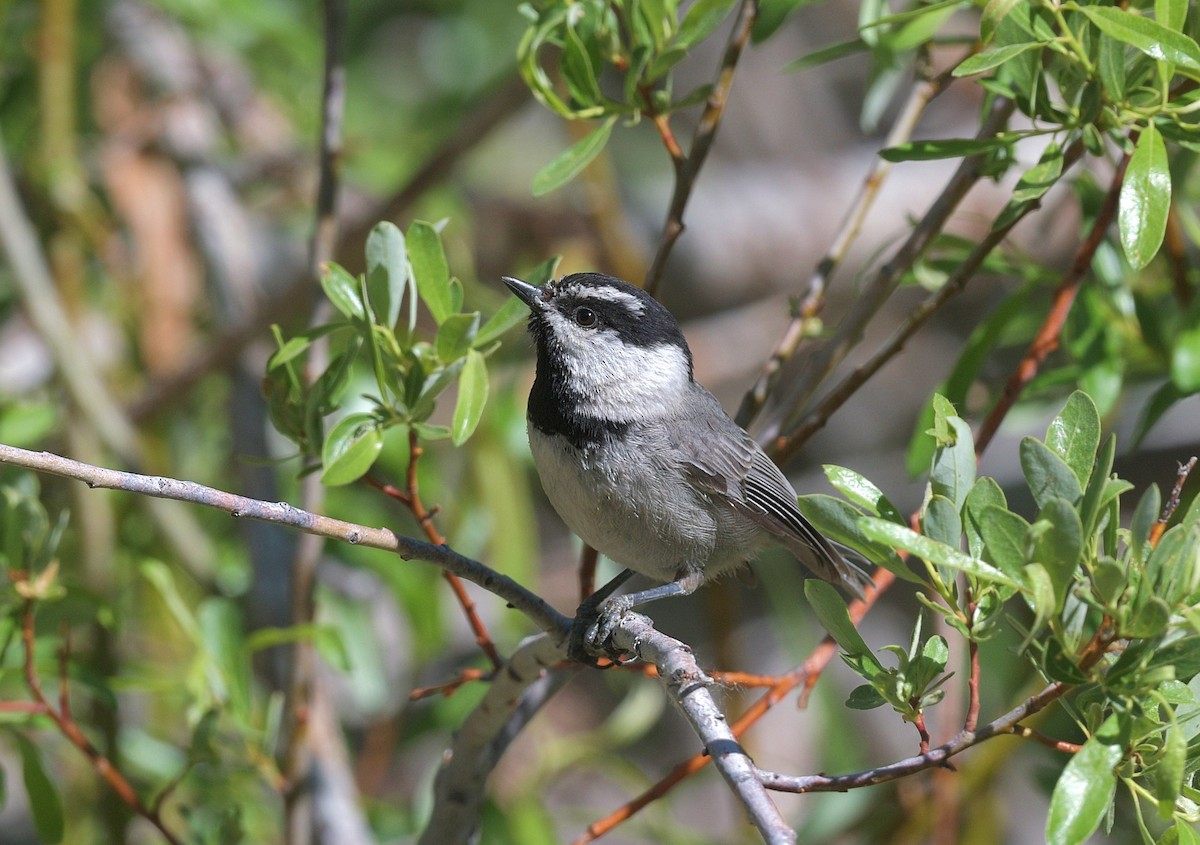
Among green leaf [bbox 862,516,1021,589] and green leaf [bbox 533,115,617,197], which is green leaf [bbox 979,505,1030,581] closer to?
green leaf [bbox 862,516,1021,589]

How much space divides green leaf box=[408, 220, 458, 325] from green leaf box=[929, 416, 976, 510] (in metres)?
0.81

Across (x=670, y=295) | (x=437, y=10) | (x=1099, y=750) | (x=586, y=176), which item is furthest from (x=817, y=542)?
(x=437, y=10)

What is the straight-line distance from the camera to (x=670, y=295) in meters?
5.09

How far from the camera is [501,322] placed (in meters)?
1.94

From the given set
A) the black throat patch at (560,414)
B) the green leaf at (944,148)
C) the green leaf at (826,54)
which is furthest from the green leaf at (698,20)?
the black throat patch at (560,414)

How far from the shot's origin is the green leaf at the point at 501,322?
6.25ft

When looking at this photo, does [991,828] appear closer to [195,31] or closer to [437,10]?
[195,31]

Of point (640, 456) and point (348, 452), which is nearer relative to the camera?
point (348, 452)

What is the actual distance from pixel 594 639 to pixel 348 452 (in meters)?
0.62

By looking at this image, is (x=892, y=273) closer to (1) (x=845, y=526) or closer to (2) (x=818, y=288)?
(2) (x=818, y=288)

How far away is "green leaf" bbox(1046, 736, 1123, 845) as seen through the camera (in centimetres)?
131

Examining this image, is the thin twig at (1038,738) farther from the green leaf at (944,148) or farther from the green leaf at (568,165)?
the green leaf at (568,165)

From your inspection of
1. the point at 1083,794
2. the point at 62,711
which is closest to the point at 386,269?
the point at 62,711

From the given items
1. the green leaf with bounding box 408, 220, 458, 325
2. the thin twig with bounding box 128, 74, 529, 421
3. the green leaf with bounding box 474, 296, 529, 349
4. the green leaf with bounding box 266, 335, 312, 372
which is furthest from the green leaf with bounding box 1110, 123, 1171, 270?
the thin twig with bounding box 128, 74, 529, 421
